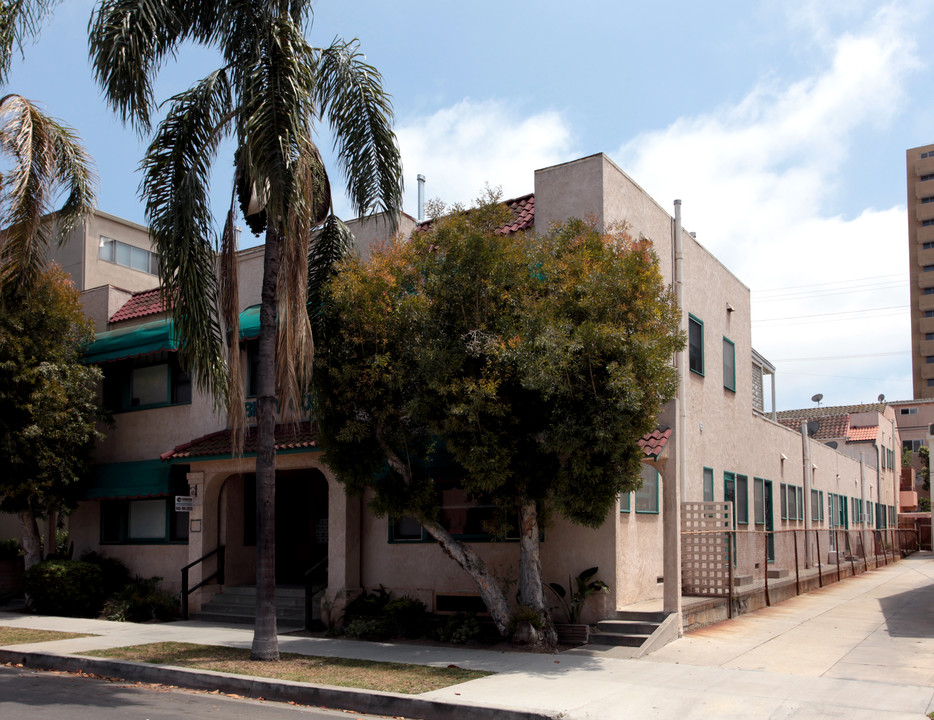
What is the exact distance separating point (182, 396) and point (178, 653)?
7938mm

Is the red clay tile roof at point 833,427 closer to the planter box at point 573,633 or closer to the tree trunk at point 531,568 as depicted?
the planter box at point 573,633

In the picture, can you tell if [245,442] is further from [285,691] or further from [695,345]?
[695,345]

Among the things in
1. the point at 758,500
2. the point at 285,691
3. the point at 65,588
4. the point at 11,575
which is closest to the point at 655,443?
the point at 285,691

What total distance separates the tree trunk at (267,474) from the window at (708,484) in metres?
9.92

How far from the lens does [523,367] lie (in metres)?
10.9

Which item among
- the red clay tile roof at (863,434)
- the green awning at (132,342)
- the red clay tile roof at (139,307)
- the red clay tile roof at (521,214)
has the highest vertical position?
the red clay tile roof at (521,214)

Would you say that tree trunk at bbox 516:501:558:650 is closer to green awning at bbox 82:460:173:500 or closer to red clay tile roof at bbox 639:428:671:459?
red clay tile roof at bbox 639:428:671:459

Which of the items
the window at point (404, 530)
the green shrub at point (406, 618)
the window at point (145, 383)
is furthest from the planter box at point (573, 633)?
the window at point (145, 383)

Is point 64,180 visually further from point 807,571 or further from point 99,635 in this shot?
point 807,571

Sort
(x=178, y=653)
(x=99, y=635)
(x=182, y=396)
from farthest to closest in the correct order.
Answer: (x=182, y=396) < (x=99, y=635) < (x=178, y=653)

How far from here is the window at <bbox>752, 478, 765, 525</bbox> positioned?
21812 mm

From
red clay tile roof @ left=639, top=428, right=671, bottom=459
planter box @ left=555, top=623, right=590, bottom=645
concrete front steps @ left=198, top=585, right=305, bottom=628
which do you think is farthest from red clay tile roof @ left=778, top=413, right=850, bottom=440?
planter box @ left=555, top=623, right=590, bottom=645

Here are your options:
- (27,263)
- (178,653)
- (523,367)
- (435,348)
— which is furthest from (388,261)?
(27,263)

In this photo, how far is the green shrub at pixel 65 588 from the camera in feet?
58.6
